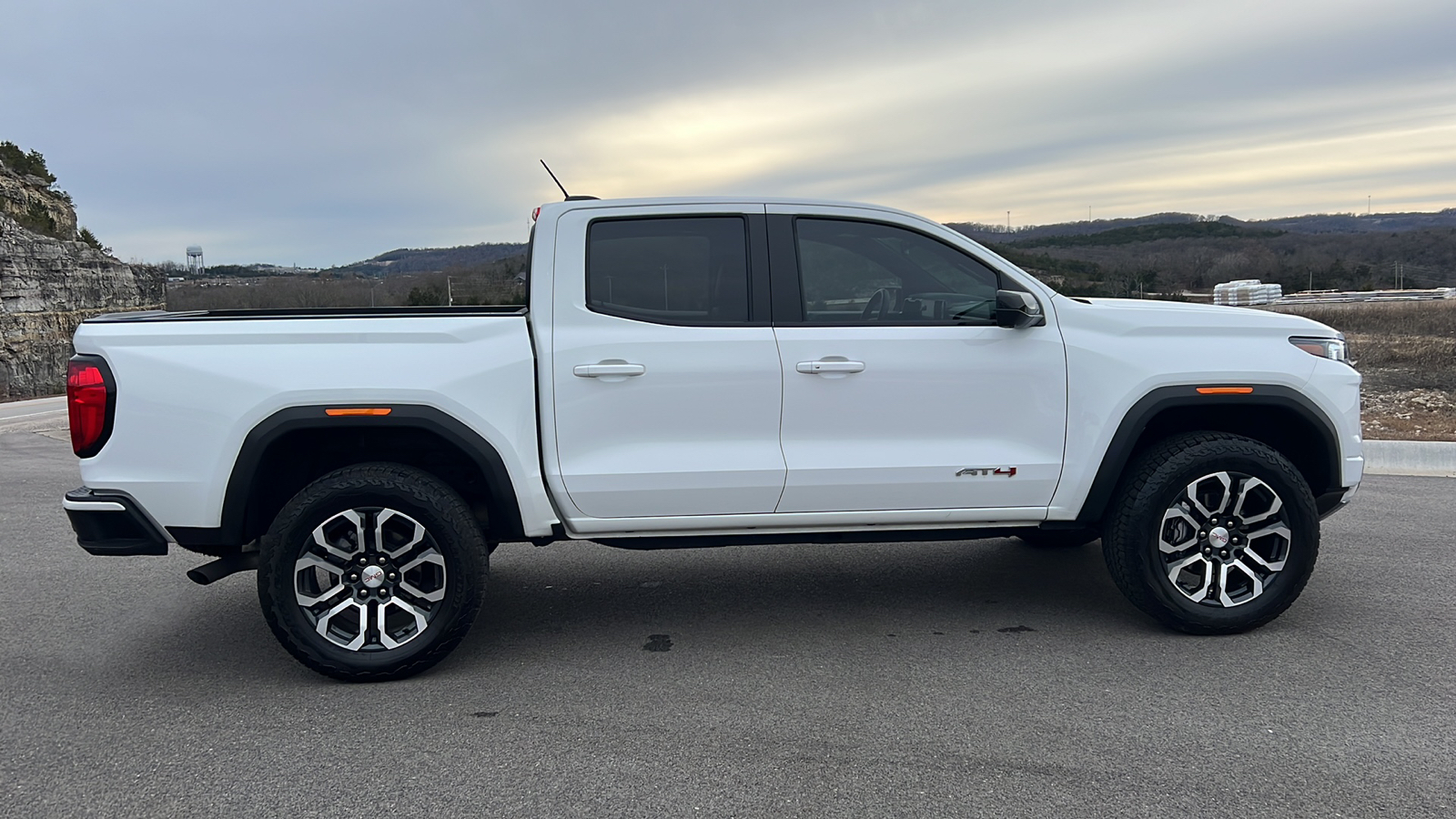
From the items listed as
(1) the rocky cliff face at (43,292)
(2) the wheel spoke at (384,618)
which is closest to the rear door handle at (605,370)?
(2) the wheel spoke at (384,618)

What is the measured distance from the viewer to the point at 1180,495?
438cm

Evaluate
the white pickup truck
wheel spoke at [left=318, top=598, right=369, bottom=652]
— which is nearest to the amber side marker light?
the white pickup truck

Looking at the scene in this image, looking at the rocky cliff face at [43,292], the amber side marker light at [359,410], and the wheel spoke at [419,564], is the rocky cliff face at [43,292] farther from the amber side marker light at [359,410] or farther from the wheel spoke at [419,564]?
the wheel spoke at [419,564]

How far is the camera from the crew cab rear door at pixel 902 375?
4.25 meters

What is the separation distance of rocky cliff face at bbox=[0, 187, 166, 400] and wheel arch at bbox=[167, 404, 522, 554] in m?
40.1

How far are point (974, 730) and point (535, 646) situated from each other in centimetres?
201

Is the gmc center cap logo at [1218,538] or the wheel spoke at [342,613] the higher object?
the gmc center cap logo at [1218,538]

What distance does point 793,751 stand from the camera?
331cm

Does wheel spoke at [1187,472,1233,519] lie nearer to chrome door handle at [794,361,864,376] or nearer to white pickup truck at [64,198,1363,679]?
white pickup truck at [64,198,1363,679]

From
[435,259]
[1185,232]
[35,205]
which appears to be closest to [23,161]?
[35,205]

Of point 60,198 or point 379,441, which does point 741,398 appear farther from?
point 60,198

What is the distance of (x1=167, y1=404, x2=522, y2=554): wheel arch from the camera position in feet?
13.1

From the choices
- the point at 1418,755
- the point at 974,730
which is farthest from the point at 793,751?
the point at 1418,755

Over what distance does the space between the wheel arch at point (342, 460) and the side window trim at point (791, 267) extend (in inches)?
55.2
